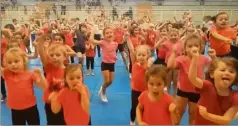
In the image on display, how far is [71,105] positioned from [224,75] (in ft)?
3.90

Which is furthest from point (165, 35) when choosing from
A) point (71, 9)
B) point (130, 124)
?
point (71, 9)

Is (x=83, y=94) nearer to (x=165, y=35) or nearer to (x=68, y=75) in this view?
(x=68, y=75)

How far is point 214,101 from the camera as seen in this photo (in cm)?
203

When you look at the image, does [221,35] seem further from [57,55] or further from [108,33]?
[57,55]

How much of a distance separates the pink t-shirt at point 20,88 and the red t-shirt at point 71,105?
18.7 inches

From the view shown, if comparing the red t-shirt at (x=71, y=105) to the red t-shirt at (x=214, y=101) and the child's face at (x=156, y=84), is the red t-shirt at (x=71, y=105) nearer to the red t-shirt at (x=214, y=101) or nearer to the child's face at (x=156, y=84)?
the child's face at (x=156, y=84)

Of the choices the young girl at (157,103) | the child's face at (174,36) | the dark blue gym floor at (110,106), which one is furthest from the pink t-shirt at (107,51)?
Answer: the young girl at (157,103)

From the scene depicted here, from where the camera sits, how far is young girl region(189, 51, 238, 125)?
191 centimetres

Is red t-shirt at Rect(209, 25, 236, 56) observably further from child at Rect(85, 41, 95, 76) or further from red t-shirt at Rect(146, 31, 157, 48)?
child at Rect(85, 41, 95, 76)

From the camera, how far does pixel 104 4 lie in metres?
13.4

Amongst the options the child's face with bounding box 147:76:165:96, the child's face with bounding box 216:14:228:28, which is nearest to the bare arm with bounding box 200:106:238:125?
the child's face with bounding box 147:76:165:96

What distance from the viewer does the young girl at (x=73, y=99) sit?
7.20 feet

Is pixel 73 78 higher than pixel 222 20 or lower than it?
lower

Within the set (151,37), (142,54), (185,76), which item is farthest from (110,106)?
(151,37)
